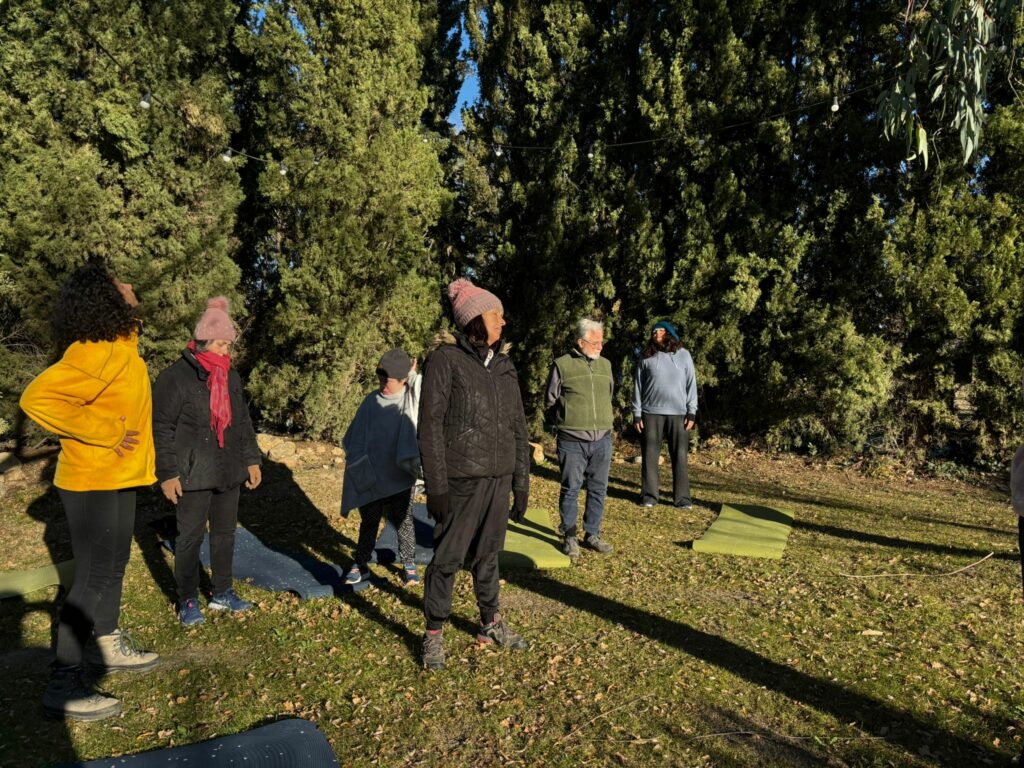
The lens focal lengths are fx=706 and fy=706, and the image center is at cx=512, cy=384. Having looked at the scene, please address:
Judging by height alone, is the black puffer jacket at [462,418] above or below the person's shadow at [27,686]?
above

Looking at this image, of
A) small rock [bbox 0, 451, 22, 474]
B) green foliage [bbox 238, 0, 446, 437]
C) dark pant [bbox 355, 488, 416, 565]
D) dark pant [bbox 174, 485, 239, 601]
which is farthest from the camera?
green foliage [bbox 238, 0, 446, 437]

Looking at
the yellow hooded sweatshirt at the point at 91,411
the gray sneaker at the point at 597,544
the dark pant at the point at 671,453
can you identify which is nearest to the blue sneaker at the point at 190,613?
the yellow hooded sweatshirt at the point at 91,411

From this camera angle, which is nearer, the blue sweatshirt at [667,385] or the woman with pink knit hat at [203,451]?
the woman with pink knit hat at [203,451]

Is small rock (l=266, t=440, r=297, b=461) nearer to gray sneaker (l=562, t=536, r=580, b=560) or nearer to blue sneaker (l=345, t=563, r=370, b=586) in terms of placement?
blue sneaker (l=345, t=563, r=370, b=586)

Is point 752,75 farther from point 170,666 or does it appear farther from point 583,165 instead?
point 170,666

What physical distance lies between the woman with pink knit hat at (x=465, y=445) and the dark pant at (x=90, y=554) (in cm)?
139

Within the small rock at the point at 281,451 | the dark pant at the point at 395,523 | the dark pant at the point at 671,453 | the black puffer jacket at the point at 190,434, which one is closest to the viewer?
the black puffer jacket at the point at 190,434

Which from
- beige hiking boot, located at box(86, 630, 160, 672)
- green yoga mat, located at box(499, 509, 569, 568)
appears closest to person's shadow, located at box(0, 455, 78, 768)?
beige hiking boot, located at box(86, 630, 160, 672)

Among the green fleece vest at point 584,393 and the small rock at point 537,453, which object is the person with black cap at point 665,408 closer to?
the green fleece vest at point 584,393

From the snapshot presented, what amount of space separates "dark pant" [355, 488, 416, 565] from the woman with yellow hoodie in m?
1.67

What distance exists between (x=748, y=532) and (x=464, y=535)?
3.54m

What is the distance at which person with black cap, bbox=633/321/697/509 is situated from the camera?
704 centimetres

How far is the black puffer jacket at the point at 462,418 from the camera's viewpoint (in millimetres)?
3285

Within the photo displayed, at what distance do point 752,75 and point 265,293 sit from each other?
7.17 meters
